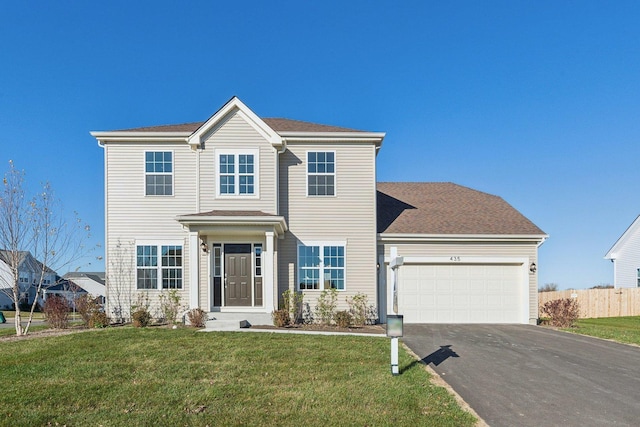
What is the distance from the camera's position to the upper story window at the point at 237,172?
15.2 meters

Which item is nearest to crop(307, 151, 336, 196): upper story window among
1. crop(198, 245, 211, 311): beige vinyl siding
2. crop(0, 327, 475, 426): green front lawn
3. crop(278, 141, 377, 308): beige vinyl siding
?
crop(278, 141, 377, 308): beige vinyl siding

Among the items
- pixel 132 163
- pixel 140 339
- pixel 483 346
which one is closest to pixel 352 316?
pixel 483 346

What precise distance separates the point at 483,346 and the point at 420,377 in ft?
13.7

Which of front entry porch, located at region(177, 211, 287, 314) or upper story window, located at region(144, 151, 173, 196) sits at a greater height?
upper story window, located at region(144, 151, 173, 196)

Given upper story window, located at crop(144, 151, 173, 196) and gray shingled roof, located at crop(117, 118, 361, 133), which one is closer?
upper story window, located at crop(144, 151, 173, 196)

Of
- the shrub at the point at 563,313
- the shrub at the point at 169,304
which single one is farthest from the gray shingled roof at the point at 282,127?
the shrub at the point at 563,313

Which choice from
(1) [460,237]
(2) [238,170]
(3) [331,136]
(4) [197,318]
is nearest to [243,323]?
(4) [197,318]

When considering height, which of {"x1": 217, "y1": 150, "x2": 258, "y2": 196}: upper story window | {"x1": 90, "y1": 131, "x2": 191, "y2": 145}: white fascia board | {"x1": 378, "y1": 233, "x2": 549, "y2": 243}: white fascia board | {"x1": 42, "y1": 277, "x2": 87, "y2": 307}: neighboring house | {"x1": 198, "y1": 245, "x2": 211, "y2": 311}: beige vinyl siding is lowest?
{"x1": 42, "y1": 277, "x2": 87, "y2": 307}: neighboring house

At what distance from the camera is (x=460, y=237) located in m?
16.3

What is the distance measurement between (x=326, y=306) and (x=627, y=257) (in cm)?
2364

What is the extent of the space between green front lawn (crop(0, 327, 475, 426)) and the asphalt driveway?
0.69 metres

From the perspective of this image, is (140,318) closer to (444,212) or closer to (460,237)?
(460,237)

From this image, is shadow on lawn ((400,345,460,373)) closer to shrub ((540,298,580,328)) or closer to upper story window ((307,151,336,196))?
upper story window ((307,151,336,196))

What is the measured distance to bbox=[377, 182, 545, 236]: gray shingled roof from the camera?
1658 centimetres
